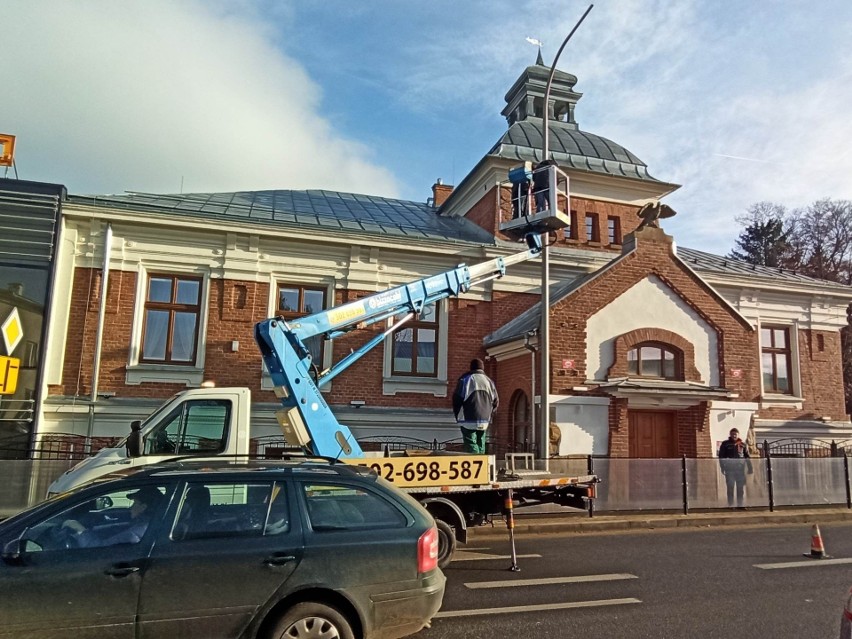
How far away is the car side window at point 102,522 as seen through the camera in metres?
4.12

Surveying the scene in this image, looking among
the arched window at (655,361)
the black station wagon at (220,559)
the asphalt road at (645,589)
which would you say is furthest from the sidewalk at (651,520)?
the black station wagon at (220,559)

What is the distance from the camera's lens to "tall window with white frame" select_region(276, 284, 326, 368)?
52.5 ft

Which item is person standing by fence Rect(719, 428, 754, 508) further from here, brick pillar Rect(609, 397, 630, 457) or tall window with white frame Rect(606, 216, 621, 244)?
tall window with white frame Rect(606, 216, 621, 244)

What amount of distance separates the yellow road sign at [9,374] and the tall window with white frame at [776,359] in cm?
2012

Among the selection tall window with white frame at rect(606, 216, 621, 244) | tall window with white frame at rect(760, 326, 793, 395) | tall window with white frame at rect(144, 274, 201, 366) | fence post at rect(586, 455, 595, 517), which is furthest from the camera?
tall window with white frame at rect(606, 216, 621, 244)

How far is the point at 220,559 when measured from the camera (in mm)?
4242

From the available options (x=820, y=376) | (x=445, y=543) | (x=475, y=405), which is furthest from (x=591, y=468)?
(x=820, y=376)

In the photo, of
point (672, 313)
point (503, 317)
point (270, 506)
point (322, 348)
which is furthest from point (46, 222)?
point (672, 313)

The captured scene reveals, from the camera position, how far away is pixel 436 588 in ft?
15.4

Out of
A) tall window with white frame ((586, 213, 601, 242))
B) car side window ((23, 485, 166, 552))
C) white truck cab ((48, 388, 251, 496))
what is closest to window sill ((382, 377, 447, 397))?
tall window with white frame ((586, 213, 601, 242))

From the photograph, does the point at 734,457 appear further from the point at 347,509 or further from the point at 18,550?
the point at 18,550

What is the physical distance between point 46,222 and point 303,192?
30.8ft

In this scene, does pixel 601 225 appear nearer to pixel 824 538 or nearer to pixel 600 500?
pixel 600 500

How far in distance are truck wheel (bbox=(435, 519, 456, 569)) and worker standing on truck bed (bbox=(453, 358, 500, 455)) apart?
2.02m
